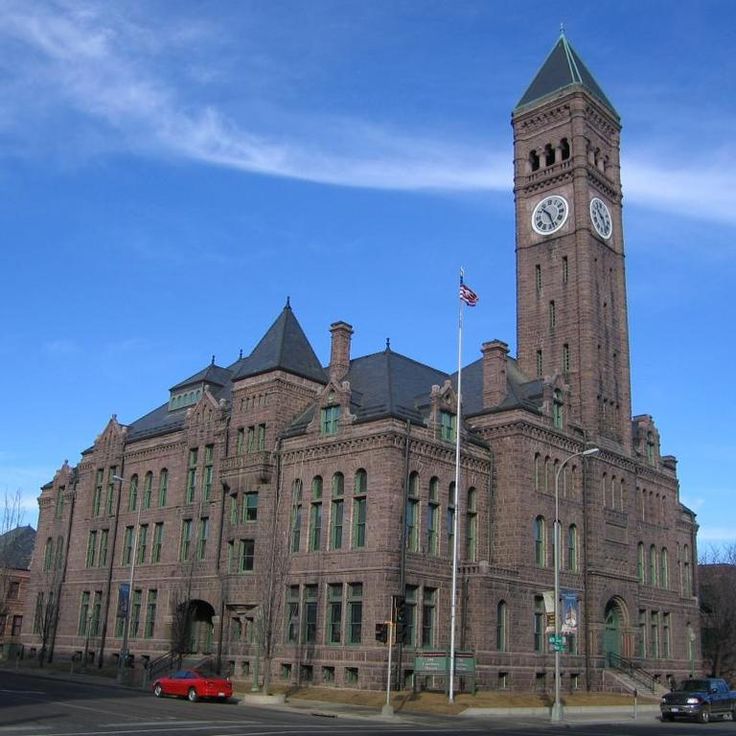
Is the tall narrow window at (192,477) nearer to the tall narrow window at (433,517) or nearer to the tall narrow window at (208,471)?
the tall narrow window at (208,471)

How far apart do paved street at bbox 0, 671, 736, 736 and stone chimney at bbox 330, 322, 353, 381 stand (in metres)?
21.3

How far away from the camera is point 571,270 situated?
60.4 metres

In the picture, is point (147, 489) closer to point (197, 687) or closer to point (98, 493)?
point (98, 493)

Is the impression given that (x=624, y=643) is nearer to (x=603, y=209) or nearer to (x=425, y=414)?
(x=425, y=414)

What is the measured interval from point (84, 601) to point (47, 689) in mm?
24408

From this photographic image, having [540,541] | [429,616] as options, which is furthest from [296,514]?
[540,541]

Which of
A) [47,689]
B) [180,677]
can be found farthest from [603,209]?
[47,689]

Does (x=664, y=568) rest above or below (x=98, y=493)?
below

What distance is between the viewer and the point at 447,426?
49312 millimetres

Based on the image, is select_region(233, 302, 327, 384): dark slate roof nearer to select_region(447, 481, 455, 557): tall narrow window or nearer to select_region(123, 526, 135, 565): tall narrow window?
select_region(447, 481, 455, 557): tall narrow window

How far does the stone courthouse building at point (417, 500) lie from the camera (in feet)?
151

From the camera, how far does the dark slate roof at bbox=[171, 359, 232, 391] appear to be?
205 ft

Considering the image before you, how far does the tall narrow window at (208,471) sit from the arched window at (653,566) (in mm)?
30086

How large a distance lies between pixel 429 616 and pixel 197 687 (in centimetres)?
1344
